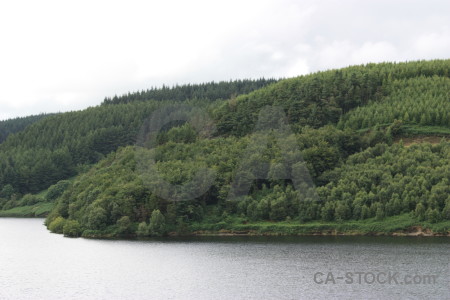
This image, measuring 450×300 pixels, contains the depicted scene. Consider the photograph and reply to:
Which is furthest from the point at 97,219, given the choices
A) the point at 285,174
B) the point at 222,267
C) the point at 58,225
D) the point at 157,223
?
the point at 222,267

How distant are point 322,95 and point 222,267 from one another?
105m

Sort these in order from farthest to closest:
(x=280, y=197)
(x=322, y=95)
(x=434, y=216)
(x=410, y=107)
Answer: (x=322, y=95) → (x=410, y=107) → (x=280, y=197) → (x=434, y=216)

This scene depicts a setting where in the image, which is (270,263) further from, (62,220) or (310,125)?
(310,125)

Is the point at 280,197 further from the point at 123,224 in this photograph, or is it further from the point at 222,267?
the point at 222,267

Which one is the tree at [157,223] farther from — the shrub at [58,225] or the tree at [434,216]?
the tree at [434,216]

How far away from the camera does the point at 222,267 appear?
8025 centimetres

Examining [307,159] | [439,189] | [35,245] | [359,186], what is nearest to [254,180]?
[307,159]

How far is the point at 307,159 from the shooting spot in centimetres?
13238

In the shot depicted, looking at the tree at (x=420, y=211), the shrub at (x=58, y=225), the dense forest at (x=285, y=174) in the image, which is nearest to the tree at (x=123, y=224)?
the dense forest at (x=285, y=174)

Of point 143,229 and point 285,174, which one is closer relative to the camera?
point 143,229

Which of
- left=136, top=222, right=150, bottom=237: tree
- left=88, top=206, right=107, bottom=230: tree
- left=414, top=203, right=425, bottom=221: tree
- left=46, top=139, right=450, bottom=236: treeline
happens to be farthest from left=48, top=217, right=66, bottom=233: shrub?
left=414, top=203, right=425, bottom=221: tree

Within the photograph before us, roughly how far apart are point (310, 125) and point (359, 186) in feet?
147

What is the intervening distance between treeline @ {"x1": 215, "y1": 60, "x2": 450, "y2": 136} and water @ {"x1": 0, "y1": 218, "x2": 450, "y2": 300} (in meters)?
66.2

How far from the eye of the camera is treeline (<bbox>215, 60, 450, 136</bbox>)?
17062 cm
